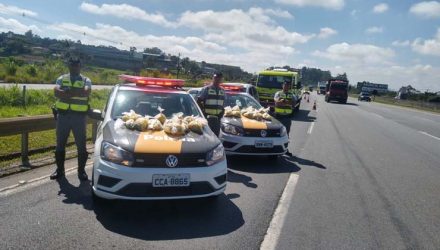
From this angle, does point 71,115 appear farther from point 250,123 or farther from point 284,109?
point 284,109

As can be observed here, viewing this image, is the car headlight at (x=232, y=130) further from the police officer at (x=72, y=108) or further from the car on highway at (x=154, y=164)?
the police officer at (x=72, y=108)

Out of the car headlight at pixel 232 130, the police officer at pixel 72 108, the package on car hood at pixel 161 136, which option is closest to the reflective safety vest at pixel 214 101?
the car headlight at pixel 232 130

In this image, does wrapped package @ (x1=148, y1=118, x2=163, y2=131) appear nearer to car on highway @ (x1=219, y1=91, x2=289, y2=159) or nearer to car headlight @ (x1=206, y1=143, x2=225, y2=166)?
car headlight @ (x1=206, y1=143, x2=225, y2=166)

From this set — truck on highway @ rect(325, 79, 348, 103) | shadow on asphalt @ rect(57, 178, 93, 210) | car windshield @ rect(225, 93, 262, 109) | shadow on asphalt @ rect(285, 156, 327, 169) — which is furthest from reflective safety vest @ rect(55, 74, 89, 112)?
truck on highway @ rect(325, 79, 348, 103)

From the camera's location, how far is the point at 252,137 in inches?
341

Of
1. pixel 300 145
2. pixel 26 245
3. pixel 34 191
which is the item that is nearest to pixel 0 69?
pixel 300 145

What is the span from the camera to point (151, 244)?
433 cm

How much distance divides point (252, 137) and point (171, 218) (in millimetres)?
3831

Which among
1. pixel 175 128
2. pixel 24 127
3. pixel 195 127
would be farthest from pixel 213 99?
pixel 24 127

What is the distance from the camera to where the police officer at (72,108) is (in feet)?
21.3

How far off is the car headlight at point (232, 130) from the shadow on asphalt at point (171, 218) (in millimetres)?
2882

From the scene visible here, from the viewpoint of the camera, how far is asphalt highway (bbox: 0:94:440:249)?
449 centimetres

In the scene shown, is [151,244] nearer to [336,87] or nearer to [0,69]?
[0,69]

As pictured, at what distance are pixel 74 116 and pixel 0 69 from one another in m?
29.9
